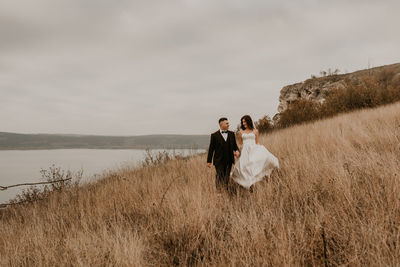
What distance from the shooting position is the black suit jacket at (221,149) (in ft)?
16.6

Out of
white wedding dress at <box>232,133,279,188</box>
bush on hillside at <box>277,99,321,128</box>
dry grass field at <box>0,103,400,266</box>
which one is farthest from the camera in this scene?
bush on hillside at <box>277,99,321,128</box>

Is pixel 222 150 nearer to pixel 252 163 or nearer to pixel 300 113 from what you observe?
pixel 252 163

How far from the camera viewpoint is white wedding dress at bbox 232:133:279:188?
4.69 m

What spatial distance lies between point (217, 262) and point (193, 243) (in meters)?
0.47

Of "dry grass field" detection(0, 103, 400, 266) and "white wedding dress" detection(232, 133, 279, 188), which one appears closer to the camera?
"dry grass field" detection(0, 103, 400, 266)

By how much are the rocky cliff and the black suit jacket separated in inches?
985

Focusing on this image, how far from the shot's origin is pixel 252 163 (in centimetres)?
475

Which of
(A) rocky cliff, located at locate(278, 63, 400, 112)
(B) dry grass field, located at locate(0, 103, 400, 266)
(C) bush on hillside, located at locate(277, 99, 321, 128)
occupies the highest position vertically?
(A) rocky cliff, located at locate(278, 63, 400, 112)

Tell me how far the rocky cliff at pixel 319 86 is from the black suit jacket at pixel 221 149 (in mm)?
25023

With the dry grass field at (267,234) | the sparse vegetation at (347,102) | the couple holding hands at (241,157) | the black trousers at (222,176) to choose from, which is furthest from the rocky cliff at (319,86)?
the dry grass field at (267,234)

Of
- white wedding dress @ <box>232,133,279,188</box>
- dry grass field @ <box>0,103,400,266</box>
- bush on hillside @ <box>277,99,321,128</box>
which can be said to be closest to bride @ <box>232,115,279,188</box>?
white wedding dress @ <box>232,133,279,188</box>

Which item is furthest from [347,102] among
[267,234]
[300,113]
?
[267,234]

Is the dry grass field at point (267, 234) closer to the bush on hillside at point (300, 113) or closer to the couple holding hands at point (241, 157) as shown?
the couple holding hands at point (241, 157)

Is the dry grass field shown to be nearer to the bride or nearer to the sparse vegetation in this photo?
the bride
